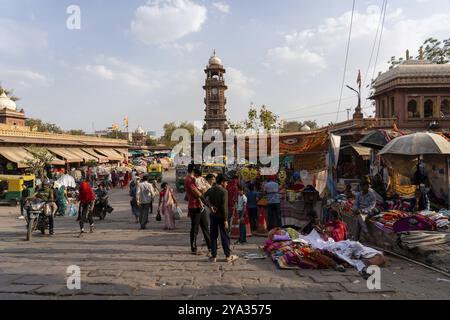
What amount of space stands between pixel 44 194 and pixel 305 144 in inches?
275

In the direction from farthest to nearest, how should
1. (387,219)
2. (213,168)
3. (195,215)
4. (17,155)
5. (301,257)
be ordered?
(17,155)
(213,168)
(387,219)
(195,215)
(301,257)

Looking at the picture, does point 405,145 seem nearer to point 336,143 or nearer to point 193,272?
point 336,143

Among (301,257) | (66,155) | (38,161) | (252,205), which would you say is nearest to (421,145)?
(252,205)

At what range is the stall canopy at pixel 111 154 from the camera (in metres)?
42.0

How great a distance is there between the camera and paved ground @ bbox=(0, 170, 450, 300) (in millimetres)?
4957

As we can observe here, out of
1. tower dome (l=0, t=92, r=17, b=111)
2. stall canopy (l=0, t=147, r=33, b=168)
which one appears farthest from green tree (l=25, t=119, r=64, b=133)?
stall canopy (l=0, t=147, r=33, b=168)

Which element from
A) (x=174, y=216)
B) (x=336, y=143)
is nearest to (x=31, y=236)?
(x=174, y=216)

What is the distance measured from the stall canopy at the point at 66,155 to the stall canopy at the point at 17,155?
4320mm

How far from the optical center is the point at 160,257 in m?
7.03

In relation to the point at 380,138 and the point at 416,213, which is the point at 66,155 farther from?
the point at 416,213

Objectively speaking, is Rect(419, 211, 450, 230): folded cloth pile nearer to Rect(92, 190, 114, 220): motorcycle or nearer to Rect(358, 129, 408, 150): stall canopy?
Rect(358, 129, 408, 150): stall canopy

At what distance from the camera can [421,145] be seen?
8.86 meters

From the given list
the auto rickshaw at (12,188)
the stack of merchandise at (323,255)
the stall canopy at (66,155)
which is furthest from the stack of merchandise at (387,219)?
the stall canopy at (66,155)

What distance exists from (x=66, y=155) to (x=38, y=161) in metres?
7.35
